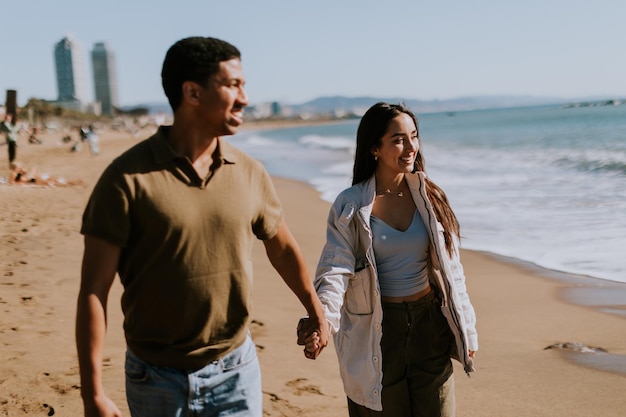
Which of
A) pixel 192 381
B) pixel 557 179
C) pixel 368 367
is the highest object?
pixel 192 381

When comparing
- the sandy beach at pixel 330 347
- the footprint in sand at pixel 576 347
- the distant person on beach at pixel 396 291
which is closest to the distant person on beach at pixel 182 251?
the distant person on beach at pixel 396 291

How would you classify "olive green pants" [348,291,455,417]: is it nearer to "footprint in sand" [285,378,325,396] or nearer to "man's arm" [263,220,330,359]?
"man's arm" [263,220,330,359]

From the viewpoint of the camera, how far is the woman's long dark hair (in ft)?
10.8

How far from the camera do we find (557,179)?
18656 millimetres

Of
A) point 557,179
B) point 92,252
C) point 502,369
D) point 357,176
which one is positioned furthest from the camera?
point 557,179

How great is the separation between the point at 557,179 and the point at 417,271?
16.6 meters

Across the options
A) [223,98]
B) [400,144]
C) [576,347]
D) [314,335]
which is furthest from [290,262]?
[576,347]

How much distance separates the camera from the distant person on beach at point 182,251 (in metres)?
2.06

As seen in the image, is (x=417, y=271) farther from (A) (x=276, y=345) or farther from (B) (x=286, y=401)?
(A) (x=276, y=345)

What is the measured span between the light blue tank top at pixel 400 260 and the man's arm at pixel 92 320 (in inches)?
56.5

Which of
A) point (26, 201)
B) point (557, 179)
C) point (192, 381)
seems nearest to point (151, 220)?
point (192, 381)

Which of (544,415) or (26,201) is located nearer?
(544,415)

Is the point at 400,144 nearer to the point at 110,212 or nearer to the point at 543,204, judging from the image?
the point at 110,212

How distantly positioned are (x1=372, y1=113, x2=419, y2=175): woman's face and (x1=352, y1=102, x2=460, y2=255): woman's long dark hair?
3 cm
